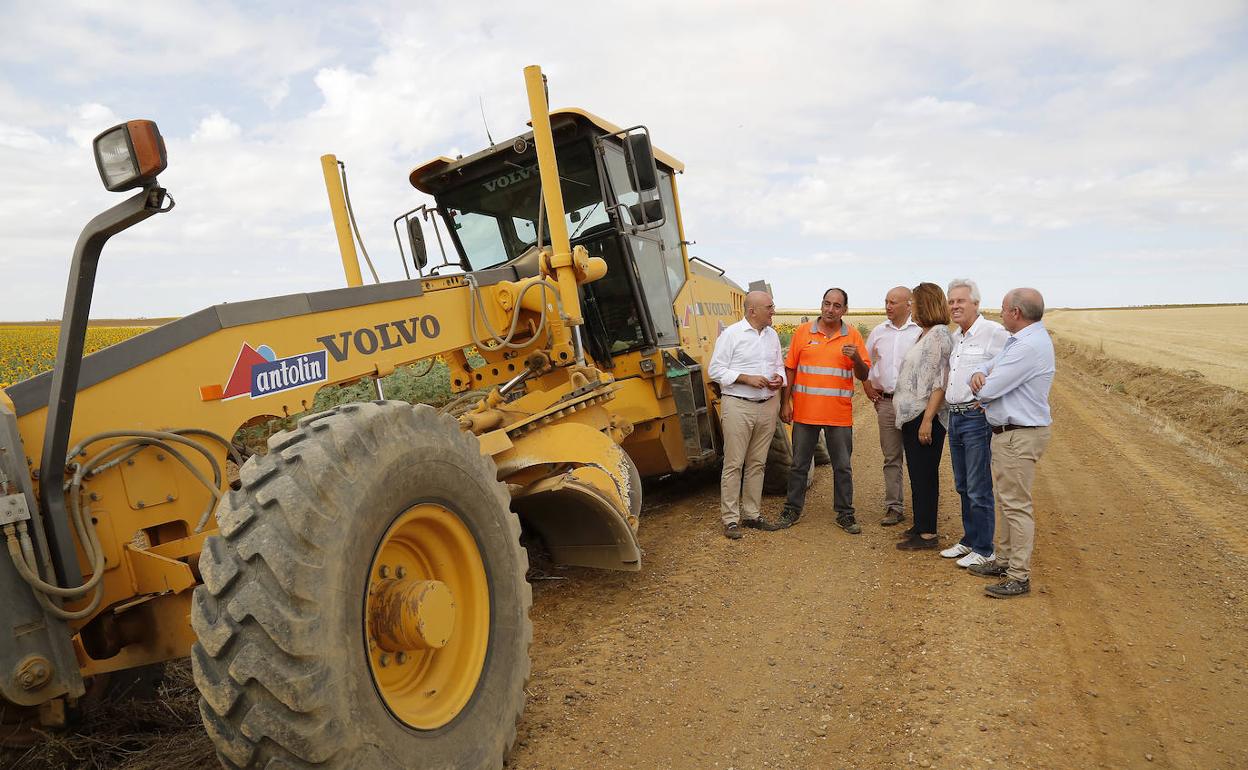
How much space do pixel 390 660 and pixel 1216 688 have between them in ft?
11.7

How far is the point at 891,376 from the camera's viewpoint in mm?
6270

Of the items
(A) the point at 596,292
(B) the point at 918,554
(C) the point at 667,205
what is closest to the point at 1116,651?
(B) the point at 918,554

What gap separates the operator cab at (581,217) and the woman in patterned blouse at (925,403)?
197cm

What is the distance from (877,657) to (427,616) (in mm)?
2389

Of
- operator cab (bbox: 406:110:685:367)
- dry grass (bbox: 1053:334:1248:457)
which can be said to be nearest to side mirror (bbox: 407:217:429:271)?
operator cab (bbox: 406:110:685:367)

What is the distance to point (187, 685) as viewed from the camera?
342cm

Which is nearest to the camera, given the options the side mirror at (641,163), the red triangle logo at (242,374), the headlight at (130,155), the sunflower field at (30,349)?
the headlight at (130,155)

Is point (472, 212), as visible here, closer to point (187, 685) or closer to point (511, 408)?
point (511, 408)

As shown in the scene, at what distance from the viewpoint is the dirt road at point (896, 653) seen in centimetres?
313

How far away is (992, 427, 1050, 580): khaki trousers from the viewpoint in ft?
15.4

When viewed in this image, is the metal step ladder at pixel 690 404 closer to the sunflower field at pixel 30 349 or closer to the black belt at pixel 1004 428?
the black belt at pixel 1004 428

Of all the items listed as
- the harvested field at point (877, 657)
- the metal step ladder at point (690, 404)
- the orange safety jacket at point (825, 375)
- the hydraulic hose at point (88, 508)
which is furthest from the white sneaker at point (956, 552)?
the hydraulic hose at point (88, 508)

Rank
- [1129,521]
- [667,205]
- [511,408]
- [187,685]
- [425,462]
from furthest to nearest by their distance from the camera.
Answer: [667,205] < [1129,521] < [511,408] < [187,685] < [425,462]

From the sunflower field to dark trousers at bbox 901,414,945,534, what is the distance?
1048 cm
